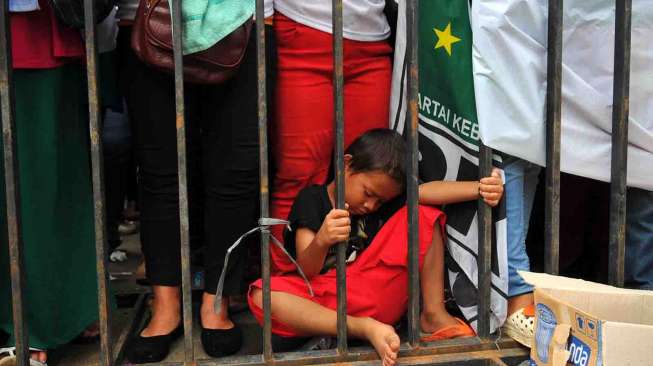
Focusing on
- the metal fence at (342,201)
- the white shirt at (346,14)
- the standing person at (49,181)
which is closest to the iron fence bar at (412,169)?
the metal fence at (342,201)

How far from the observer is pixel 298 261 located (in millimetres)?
2395

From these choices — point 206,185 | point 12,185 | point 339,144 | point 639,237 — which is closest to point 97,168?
point 12,185

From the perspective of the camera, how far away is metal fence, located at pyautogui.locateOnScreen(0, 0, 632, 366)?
1979 millimetres

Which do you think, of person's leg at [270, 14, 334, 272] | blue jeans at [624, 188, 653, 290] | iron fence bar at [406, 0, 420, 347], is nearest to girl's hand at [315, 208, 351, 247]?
iron fence bar at [406, 0, 420, 347]

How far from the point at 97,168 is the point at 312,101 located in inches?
31.0

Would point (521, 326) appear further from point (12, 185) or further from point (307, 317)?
point (12, 185)

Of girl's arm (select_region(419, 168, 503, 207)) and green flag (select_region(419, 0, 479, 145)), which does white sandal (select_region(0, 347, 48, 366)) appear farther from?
green flag (select_region(419, 0, 479, 145))

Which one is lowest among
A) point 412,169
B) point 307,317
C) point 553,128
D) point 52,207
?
point 307,317

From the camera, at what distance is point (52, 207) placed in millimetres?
2297

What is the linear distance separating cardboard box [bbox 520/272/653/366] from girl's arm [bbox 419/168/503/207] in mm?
251

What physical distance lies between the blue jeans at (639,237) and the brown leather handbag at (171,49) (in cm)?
127

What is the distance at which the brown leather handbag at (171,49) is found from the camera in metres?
2.12

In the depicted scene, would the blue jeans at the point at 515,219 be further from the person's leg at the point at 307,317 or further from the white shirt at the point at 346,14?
the white shirt at the point at 346,14

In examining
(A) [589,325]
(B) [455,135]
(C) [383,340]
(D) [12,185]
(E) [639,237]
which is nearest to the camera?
(A) [589,325]
